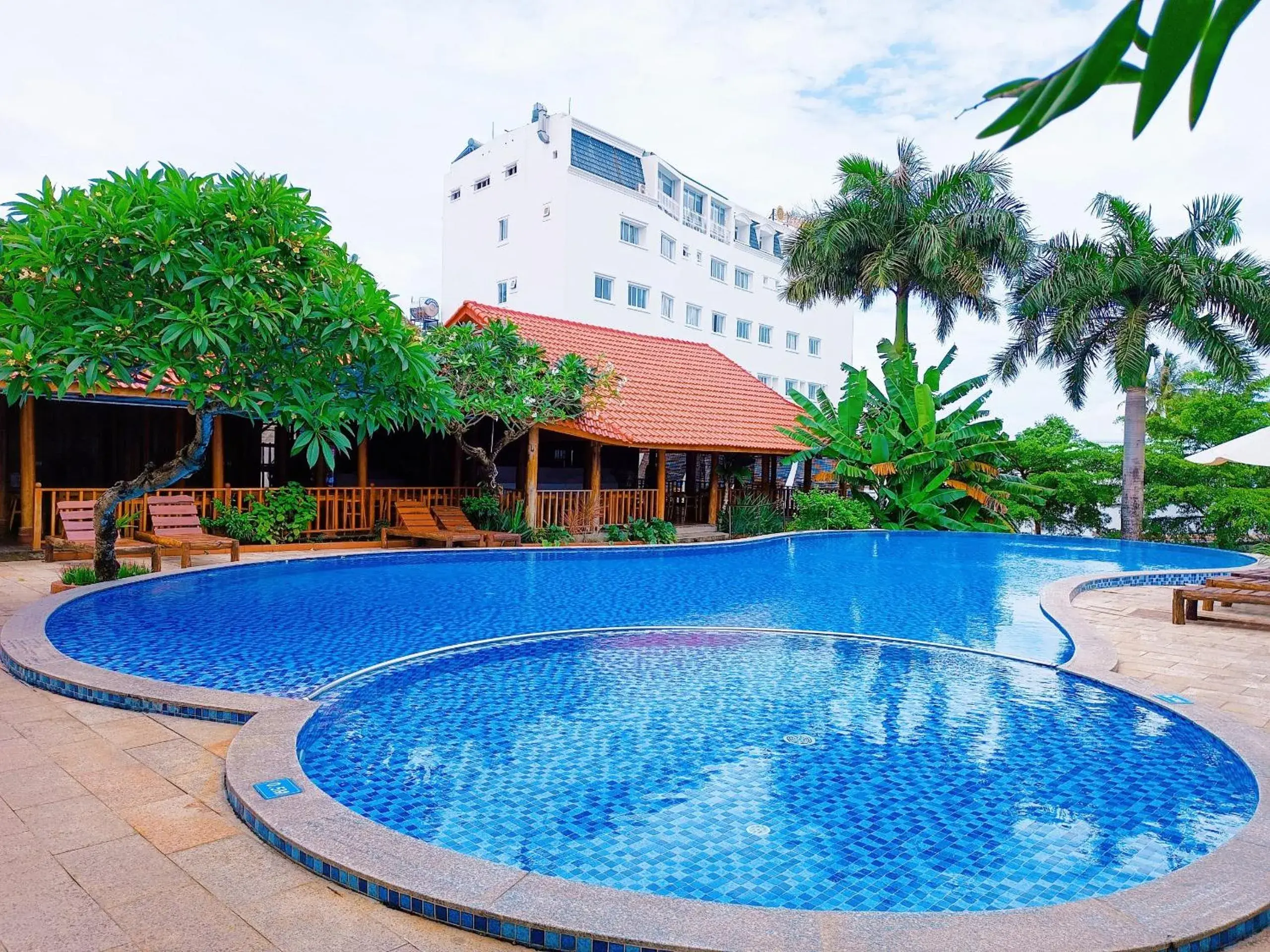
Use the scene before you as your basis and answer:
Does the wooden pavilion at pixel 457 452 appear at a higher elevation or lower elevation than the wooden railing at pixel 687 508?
higher

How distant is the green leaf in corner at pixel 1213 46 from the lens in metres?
0.88

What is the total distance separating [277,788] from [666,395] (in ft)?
58.5

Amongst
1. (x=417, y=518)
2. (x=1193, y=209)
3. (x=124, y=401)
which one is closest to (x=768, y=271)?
(x=1193, y=209)

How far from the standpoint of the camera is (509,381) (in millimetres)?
16141

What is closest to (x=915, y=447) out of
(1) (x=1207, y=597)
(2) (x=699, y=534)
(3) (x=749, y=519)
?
(3) (x=749, y=519)

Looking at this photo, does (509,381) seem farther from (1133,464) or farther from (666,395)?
(1133,464)

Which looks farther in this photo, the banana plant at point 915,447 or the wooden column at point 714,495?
the banana plant at point 915,447

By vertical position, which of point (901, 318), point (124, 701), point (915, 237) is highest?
point (915, 237)

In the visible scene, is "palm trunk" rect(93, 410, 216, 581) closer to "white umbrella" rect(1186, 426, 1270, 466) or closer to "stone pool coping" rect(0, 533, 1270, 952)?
"stone pool coping" rect(0, 533, 1270, 952)

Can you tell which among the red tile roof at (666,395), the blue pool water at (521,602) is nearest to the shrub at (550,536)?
the blue pool water at (521,602)

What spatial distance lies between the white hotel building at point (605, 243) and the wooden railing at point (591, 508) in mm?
13410

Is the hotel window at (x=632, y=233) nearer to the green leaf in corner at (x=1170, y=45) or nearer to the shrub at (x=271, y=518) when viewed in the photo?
the shrub at (x=271, y=518)

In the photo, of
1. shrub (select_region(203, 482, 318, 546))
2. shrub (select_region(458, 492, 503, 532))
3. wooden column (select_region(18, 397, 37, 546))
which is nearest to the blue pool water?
shrub (select_region(458, 492, 503, 532))

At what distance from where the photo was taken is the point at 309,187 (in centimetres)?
908
